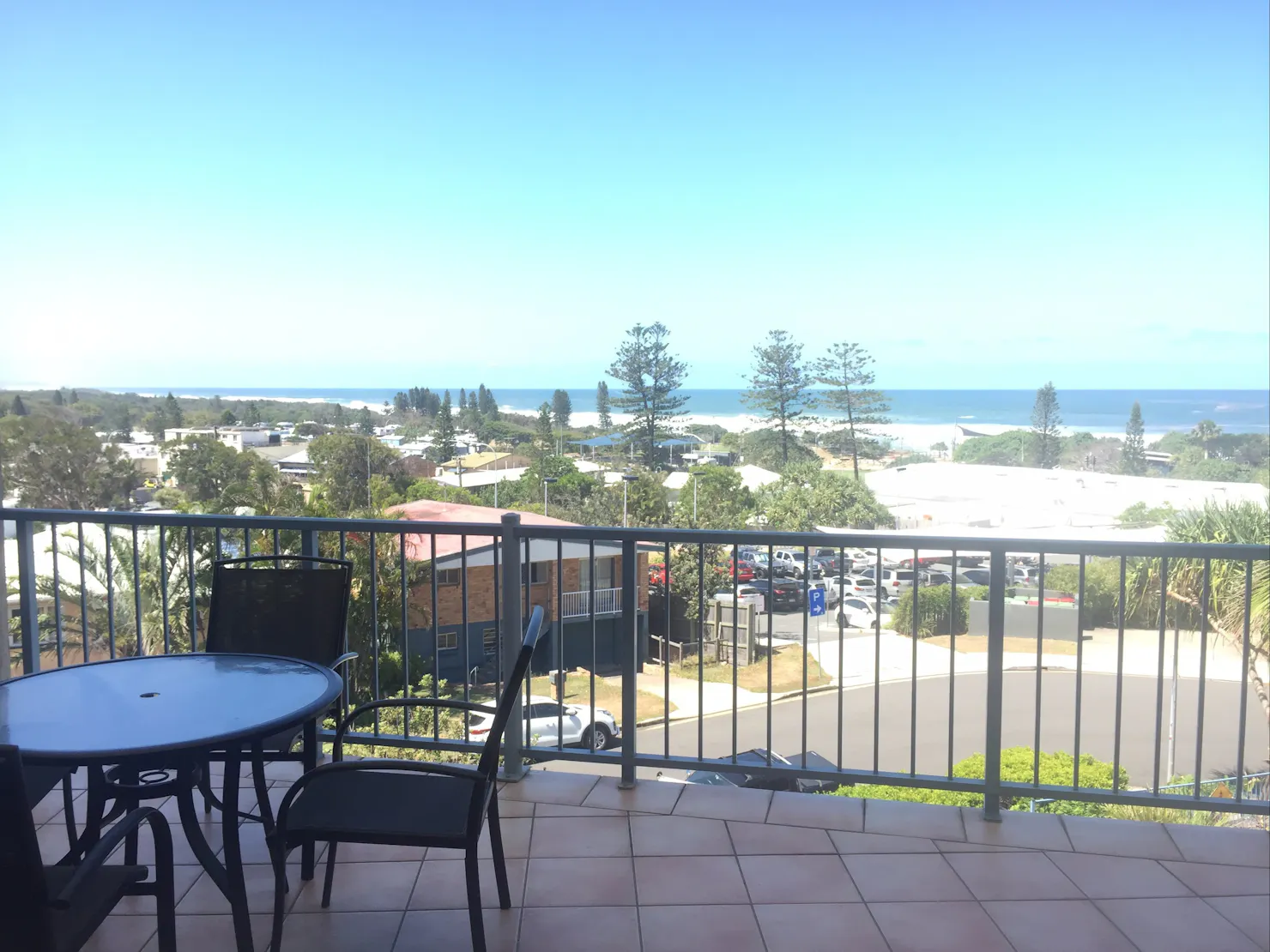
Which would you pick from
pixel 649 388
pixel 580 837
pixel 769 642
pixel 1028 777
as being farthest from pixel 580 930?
pixel 649 388

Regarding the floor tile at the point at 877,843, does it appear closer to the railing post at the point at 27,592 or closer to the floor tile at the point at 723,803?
the floor tile at the point at 723,803

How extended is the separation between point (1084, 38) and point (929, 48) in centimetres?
443

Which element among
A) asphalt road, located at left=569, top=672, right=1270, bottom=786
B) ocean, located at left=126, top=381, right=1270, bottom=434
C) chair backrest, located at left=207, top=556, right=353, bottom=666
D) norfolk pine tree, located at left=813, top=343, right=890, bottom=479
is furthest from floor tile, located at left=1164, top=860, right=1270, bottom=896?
ocean, located at left=126, top=381, right=1270, bottom=434

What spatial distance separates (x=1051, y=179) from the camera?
32.7 meters

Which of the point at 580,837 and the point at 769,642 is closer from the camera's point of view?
the point at 580,837

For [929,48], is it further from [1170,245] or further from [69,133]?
[69,133]

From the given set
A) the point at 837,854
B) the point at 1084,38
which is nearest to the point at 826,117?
the point at 1084,38

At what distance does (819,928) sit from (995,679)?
1086mm

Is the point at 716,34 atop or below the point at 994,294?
atop

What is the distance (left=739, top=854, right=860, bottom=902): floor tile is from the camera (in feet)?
8.11

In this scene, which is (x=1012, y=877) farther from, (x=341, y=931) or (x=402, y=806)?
(x=341, y=931)

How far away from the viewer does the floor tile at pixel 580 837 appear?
2.74m

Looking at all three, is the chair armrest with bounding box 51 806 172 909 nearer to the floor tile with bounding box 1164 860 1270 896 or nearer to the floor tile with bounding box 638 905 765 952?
the floor tile with bounding box 638 905 765 952

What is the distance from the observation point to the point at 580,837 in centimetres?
284
